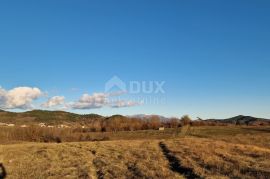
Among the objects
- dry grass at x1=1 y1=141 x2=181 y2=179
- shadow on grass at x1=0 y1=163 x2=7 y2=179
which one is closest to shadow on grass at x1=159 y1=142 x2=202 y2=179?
dry grass at x1=1 y1=141 x2=181 y2=179

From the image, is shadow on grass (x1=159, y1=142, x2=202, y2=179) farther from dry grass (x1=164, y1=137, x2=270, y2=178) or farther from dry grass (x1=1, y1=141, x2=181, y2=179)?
dry grass (x1=1, y1=141, x2=181, y2=179)

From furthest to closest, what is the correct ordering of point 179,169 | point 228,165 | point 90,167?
point 90,167 < point 179,169 < point 228,165

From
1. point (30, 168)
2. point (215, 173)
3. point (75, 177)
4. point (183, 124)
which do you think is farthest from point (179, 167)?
point (183, 124)

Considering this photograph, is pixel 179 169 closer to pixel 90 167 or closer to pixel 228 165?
pixel 228 165

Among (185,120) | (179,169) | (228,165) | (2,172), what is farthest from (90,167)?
(185,120)

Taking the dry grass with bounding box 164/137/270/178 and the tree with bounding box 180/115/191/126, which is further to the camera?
the tree with bounding box 180/115/191/126

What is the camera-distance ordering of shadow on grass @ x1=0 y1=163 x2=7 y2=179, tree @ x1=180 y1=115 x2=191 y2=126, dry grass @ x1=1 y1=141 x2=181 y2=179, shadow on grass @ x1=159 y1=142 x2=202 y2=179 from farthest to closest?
tree @ x1=180 y1=115 x2=191 y2=126 → shadow on grass @ x1=0 y1=163 x2=7 y2=179 → dry grass @ x1=1 y1=141 x2=181 y2=179 → shadow on grass @ x1=159 y1=142 x2=202 y2=179

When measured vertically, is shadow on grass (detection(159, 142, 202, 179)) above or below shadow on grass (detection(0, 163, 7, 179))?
above

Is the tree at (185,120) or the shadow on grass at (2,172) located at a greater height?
the tree at (185,120)

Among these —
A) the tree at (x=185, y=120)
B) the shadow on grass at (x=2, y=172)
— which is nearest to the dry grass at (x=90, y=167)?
the shadow on grass at (x=2, y=172)

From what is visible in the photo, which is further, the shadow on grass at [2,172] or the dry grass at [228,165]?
the shadow on grass at [2,172]

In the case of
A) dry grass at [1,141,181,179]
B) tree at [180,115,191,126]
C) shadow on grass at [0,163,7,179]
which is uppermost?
tree at [180,115,191,126]

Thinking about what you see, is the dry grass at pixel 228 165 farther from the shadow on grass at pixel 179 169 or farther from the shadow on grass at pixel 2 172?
the shadow on grass at pixel 2 172

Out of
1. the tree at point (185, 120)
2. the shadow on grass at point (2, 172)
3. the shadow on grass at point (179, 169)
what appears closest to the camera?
the shadow on grass at point (179, 169)
